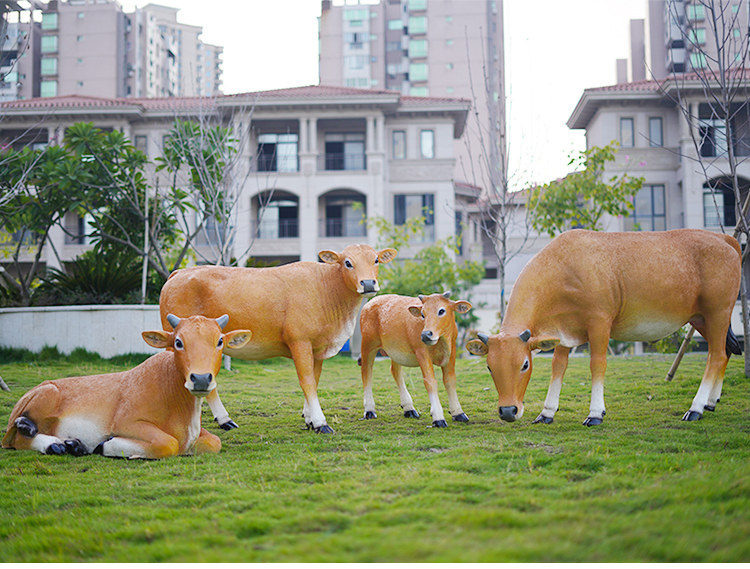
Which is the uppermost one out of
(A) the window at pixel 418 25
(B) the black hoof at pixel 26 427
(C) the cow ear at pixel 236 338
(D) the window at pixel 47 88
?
(A) the window at pixel 418 25

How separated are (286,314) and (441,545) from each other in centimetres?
477

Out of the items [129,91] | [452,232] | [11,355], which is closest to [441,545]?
[11,355]

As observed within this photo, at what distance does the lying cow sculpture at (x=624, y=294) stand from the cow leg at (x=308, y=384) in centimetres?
226

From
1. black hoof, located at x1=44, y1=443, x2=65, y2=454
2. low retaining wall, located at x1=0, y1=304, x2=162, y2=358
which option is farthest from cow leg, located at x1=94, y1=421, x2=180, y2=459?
low retaining wall, located at x1=0, y1=304, x2=162, y2=358

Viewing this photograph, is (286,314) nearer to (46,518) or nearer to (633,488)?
(46,518)

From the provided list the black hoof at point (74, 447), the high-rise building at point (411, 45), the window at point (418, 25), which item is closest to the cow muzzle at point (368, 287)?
the black hoof at point (74, 447)

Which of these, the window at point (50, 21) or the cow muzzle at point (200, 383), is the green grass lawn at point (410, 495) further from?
the window at point (50, 21)

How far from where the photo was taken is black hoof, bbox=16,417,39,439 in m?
6.25

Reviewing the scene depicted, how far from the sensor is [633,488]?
14.8ft

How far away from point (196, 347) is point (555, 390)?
14.1ft

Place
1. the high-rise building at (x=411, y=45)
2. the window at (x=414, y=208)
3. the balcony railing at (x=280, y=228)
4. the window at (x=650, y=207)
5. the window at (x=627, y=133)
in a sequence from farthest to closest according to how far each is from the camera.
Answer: the high-rise building at (x=411, y=45), the balcony railing at (x=280, y=228), the window at (x=414, y=208), the window at (x=650, y=207), the window at (x=627, y=133)

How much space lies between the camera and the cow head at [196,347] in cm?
573

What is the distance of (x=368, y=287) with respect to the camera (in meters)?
7.55

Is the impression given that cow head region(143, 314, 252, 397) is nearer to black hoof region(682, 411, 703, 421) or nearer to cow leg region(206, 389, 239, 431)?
cow leg region(206, 389, 239, 431)
